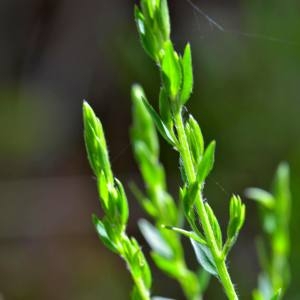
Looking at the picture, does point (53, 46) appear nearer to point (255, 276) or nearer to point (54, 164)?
point (54, 164)

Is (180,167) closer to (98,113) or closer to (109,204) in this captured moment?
(109,204)

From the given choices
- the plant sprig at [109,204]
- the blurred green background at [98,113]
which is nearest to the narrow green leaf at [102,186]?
the plant sprig at [109,204]

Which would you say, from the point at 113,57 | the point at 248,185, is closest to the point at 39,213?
the point at 113,57

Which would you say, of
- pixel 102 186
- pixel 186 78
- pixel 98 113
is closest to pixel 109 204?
pixel 102 186

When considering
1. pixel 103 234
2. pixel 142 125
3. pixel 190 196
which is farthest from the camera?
pixel 142 125

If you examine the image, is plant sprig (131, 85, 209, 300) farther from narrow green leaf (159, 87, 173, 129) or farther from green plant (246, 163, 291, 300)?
narrow green leaf (159, 87, 173, 129)

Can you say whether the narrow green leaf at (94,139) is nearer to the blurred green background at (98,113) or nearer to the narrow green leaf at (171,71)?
the narrow green leaf at (171,71)
